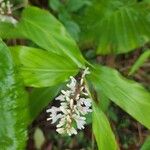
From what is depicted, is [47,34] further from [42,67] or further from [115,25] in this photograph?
[115,25]

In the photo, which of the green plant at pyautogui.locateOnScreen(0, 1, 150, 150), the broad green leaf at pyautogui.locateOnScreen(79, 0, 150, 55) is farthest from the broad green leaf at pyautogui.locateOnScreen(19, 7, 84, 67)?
the broad green leaf at pyautogui.locateOnScreen(79, 0, 150, 55)

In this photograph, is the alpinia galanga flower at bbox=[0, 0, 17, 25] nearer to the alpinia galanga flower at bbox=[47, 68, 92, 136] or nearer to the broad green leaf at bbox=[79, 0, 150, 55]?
the alpinia galanga flower at bbox=[47, 68, 92, 136]

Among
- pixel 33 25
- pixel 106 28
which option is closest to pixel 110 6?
pixel 106 28

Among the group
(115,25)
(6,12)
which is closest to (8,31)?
(6,12)

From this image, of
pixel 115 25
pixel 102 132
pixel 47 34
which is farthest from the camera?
pixel 115 25

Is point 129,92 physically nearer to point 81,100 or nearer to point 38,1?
point 81,100

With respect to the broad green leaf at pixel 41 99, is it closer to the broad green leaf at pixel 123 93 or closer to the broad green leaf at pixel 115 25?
the broad green leaf at pixel 123 93
